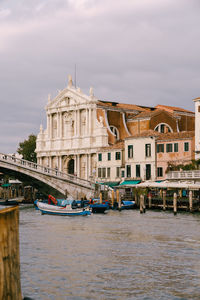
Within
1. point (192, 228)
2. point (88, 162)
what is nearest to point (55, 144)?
point (88, 162)

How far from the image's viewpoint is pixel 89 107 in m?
57.6

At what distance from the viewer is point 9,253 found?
6.00 metres

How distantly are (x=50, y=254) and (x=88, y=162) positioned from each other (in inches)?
1629

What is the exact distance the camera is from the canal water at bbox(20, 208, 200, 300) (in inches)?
443

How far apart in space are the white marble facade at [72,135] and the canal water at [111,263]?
3345cm

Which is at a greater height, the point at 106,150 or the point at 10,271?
the point at 106,150

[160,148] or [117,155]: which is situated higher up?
[160,148]

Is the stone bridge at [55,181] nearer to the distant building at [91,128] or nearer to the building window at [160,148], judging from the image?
the distant building at [91,128]

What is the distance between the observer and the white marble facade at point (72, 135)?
57.2 meters

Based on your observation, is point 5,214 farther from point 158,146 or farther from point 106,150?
point 106,150

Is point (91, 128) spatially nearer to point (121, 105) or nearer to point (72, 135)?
point (72, 135)

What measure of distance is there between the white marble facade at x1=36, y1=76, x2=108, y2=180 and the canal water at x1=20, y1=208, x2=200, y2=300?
3345 cm

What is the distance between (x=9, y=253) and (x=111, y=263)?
872 cm

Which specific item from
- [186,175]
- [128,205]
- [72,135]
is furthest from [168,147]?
[72,135]
